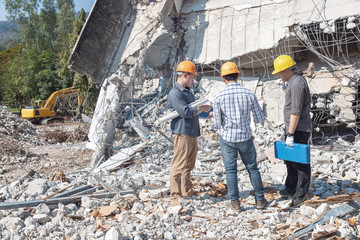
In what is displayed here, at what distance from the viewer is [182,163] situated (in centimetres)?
376

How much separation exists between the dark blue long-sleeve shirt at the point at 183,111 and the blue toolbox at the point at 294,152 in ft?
3.10

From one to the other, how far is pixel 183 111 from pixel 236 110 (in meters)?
0.63

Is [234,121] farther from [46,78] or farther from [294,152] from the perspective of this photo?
[46,78]

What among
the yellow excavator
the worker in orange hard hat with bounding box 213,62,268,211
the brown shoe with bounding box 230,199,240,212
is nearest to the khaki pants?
the worker in orange hard hat with bounding box 213,62,268,211

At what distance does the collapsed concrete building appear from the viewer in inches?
268

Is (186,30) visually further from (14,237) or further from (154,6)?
(14,237)

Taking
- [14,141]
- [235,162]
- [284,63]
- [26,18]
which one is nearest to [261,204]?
[235,162]

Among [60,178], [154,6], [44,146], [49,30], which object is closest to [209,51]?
[154,6]

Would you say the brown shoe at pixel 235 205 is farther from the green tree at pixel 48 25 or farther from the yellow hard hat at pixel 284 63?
the green tree at pixel 48 25

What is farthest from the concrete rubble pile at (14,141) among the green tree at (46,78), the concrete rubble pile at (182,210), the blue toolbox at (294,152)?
the green tree at (46,78)

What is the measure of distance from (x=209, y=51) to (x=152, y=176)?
4.05 metres

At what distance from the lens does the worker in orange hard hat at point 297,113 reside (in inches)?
128

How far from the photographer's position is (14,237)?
306 cm

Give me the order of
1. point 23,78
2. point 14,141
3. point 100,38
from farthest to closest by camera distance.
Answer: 1. point 23,78
2. point 14,141
3. point 100,38
